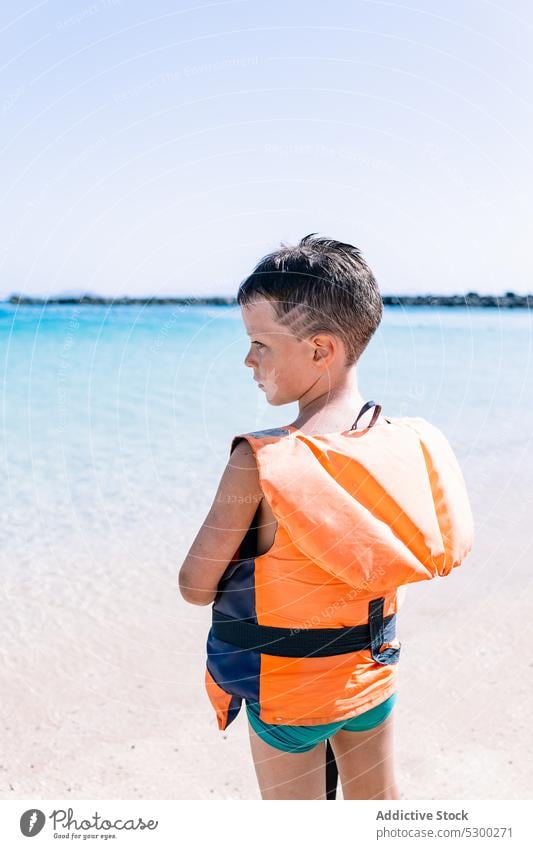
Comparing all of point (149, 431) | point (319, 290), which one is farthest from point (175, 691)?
point (149, 431)

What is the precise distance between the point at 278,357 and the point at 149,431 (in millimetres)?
7488

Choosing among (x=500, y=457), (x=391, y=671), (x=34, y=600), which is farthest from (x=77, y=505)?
(x=391, y=671)

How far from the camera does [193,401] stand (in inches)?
471

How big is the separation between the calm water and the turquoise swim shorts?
1114 mm

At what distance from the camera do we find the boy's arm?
1.50 m

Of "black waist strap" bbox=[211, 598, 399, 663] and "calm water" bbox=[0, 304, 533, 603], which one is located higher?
"black waist strap" bbox=[211, 598, 399, 663]

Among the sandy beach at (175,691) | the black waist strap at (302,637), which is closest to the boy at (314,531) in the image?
the black waist strap at (302,637)

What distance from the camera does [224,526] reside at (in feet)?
5.02

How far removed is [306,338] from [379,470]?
1.01ft

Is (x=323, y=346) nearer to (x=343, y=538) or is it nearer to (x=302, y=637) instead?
(x=343, y=538)

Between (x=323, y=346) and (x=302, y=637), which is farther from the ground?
(x=323, y=346)

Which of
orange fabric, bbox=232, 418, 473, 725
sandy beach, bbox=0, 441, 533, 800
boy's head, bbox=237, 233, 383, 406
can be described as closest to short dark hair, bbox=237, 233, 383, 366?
boy's head, bbox=237, 233, 383, 406

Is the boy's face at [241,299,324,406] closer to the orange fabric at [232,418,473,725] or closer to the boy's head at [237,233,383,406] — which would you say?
the boy's head at [237,233,383,406]

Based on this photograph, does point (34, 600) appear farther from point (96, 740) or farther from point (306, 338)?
point (306, 338)
